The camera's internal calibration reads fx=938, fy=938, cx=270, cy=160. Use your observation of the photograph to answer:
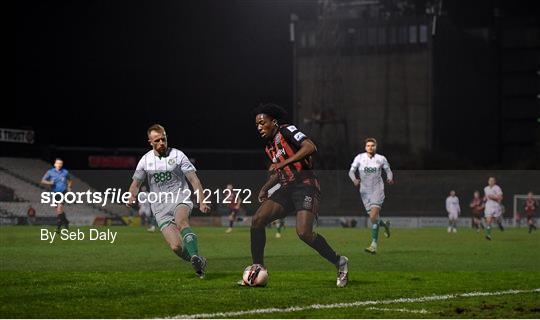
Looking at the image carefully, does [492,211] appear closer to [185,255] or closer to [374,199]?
[374,199]

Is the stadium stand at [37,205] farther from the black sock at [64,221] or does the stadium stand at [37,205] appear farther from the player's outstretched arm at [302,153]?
the player's outstretched arm at [302,153]

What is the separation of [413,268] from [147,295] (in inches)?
307

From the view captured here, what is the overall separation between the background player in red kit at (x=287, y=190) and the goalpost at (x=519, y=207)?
35.7 meters

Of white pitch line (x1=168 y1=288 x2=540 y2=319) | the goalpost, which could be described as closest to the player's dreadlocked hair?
white pitch line (x1=168 y1=288 x2=540 y2=319)

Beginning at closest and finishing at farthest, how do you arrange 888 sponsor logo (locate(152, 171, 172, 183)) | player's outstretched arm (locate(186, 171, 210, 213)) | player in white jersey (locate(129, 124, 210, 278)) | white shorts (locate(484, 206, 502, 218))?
player's outstretched arm (locate(186, 171, 210, 213)) < player in white jersey (locate(129, 124, 210, 278)) < 888 sponsor logo (locate(152, 171, 172, 183)) < white shorts (locate(484, 206, 502, 218))

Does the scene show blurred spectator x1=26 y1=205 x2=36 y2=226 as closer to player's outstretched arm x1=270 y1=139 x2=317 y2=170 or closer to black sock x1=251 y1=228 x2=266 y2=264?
black sock x1=251 y1=228 x2=266 y2=264

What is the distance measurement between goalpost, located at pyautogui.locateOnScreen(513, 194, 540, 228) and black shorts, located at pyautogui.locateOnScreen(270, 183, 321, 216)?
35757 mm

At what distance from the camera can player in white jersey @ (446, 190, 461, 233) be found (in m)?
44.4

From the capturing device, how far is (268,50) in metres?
75.7

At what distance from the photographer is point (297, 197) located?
13773 millimetres

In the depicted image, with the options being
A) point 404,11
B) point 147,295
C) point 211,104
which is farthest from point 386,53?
point 147,295

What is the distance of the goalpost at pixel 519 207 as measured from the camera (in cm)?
4769

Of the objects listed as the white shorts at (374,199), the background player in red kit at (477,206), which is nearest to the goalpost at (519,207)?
the background player in red kit at (477,206)

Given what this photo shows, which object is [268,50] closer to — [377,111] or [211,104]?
[211,104]
